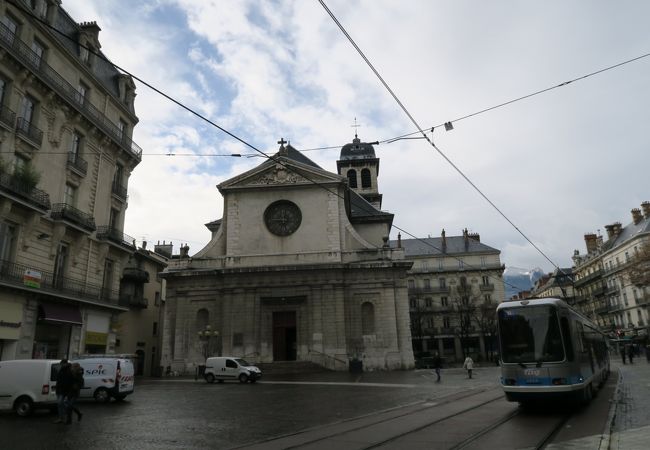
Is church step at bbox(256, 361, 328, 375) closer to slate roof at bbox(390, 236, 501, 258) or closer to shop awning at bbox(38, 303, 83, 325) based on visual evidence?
shop awning at bbox(38, 303, 83, 325)

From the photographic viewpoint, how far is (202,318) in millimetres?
35188

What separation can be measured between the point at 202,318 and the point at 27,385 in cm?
2281

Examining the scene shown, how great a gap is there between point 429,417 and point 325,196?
26697 mm

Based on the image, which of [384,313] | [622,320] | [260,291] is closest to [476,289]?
[622,320]

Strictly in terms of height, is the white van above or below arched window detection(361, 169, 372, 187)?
below

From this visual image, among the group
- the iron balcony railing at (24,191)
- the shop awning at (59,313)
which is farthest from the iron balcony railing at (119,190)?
the shop awning at (59,313)

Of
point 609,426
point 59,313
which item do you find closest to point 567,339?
point 609,426

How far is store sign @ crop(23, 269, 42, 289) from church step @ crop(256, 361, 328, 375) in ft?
49.9

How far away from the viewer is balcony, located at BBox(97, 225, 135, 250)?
2542 centimetres

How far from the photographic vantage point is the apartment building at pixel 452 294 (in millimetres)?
58781

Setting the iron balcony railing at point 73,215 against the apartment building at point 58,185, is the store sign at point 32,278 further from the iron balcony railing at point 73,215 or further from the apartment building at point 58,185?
the iron balcony railing at point 73,215

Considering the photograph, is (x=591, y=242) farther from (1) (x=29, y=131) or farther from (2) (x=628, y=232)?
(1) (x=29, y=131)

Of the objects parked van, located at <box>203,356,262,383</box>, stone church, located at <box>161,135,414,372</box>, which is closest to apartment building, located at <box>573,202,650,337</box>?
stone church, located at <box>161,135,414,372</box>

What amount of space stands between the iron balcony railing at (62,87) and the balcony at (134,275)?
Result: 878 cm
